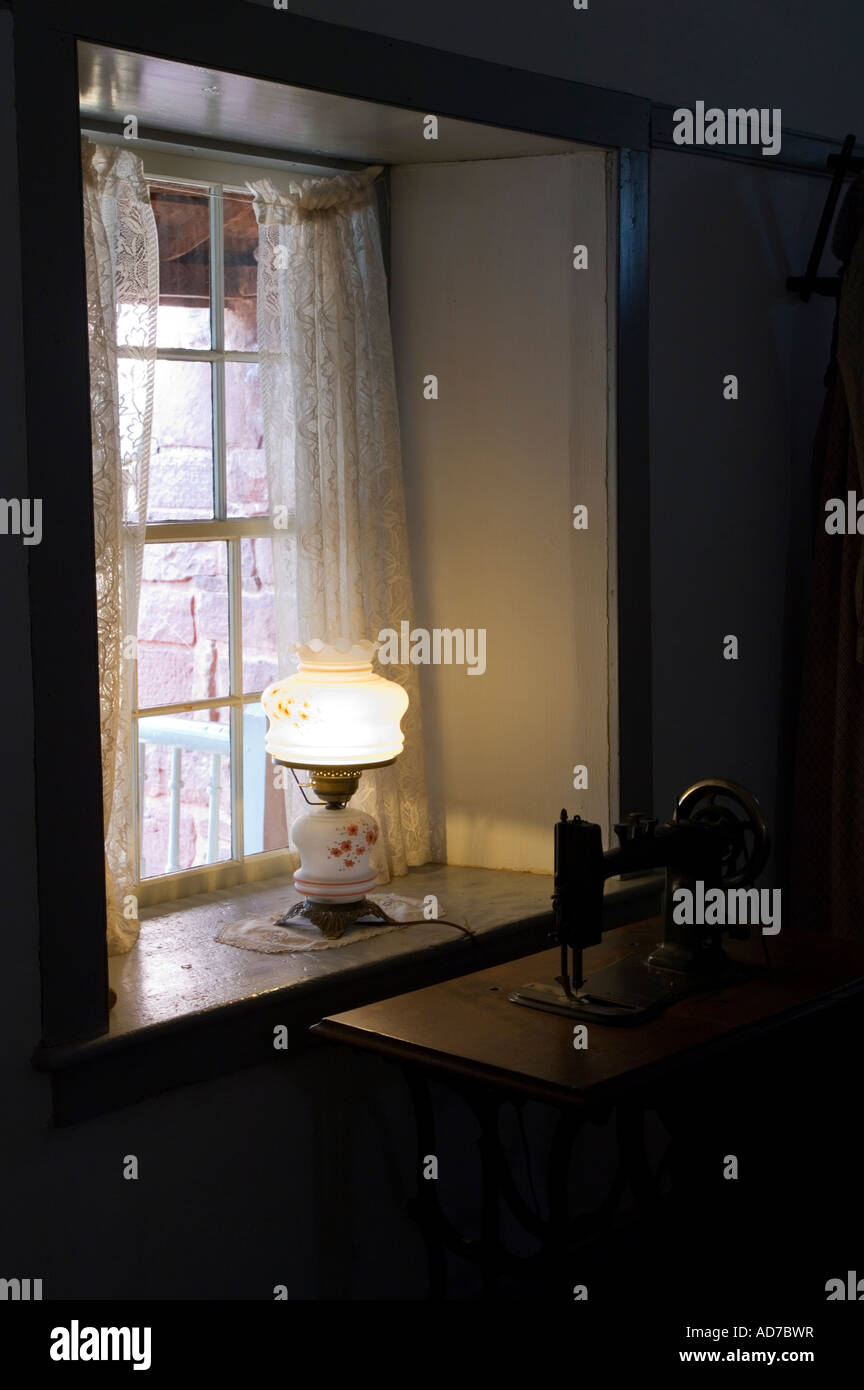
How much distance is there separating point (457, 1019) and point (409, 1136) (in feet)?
2.00

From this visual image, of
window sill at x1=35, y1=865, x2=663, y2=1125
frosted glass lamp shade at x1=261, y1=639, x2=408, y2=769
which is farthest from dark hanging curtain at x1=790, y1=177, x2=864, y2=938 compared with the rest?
frosted glass lamp shade at x1=261, y1=639, x2=408, y2=769

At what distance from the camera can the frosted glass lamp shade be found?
3.13 metres

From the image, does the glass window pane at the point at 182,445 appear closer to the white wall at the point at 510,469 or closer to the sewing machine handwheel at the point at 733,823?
the white wall at the point at 510,469

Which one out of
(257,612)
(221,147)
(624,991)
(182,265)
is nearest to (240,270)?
(182,265)

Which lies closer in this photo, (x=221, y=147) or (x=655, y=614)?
(x=221, y=147)

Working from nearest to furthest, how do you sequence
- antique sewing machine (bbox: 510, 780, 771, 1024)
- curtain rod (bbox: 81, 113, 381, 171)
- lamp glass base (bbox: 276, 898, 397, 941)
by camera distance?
antique sewing machine (bbox: 510, 780, 771, 1024) < curtain rod (bbox: 81, 113, 381, 171) < lamp glass base (bbox: 276, 898, 397, 941)

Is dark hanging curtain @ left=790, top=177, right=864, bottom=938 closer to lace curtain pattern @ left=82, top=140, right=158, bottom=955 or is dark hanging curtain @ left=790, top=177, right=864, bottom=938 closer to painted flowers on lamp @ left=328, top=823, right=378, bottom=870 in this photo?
painted flowers on lamp @ left=328, top=823, right=378, bottom=870

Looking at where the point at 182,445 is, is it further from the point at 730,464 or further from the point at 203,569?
the point at 730,464

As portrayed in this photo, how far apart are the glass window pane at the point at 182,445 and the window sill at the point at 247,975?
0.88 metres

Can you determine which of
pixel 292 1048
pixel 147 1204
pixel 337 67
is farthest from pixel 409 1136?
pixel 337 67

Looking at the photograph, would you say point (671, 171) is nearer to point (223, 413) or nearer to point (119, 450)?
point (223, 413)

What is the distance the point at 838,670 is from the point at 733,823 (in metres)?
1.13

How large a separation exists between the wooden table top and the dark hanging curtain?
93cm

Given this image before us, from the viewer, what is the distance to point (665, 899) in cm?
291
